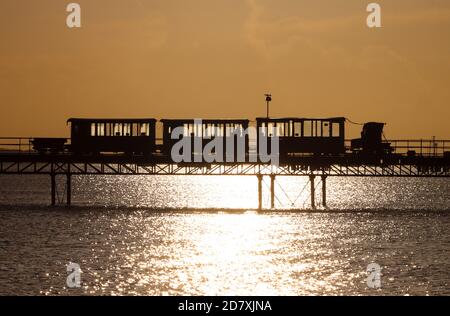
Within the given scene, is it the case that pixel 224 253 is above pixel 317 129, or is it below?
below

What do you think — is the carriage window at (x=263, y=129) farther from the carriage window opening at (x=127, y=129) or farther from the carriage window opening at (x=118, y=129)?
the carriage window opening at (x=118, y=129)

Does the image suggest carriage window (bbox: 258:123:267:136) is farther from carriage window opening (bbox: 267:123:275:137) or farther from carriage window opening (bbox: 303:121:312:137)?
carriage window opening (bbox: 303:121:312:137)

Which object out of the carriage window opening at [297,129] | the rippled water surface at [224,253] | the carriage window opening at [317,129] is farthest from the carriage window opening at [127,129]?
the carriage window opening at [317,129]

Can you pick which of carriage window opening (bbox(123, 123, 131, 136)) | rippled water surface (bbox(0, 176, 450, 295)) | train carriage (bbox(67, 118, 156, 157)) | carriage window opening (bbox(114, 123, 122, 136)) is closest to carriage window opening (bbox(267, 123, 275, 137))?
rippled water surface (bbox(0, 176, 450, 295))

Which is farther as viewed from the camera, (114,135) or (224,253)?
(114,135)

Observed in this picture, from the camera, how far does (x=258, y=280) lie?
48.9 meters

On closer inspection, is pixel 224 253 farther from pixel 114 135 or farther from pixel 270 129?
pixel 114 135

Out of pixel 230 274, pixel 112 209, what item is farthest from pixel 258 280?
pixel 112 209

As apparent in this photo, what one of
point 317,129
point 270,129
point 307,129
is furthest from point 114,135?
point 317,129

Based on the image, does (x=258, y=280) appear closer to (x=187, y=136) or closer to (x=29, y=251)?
(x=29, y=251)

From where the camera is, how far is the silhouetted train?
80.3 meters

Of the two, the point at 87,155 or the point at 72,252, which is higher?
the point at 87,155

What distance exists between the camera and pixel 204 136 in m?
81.1
